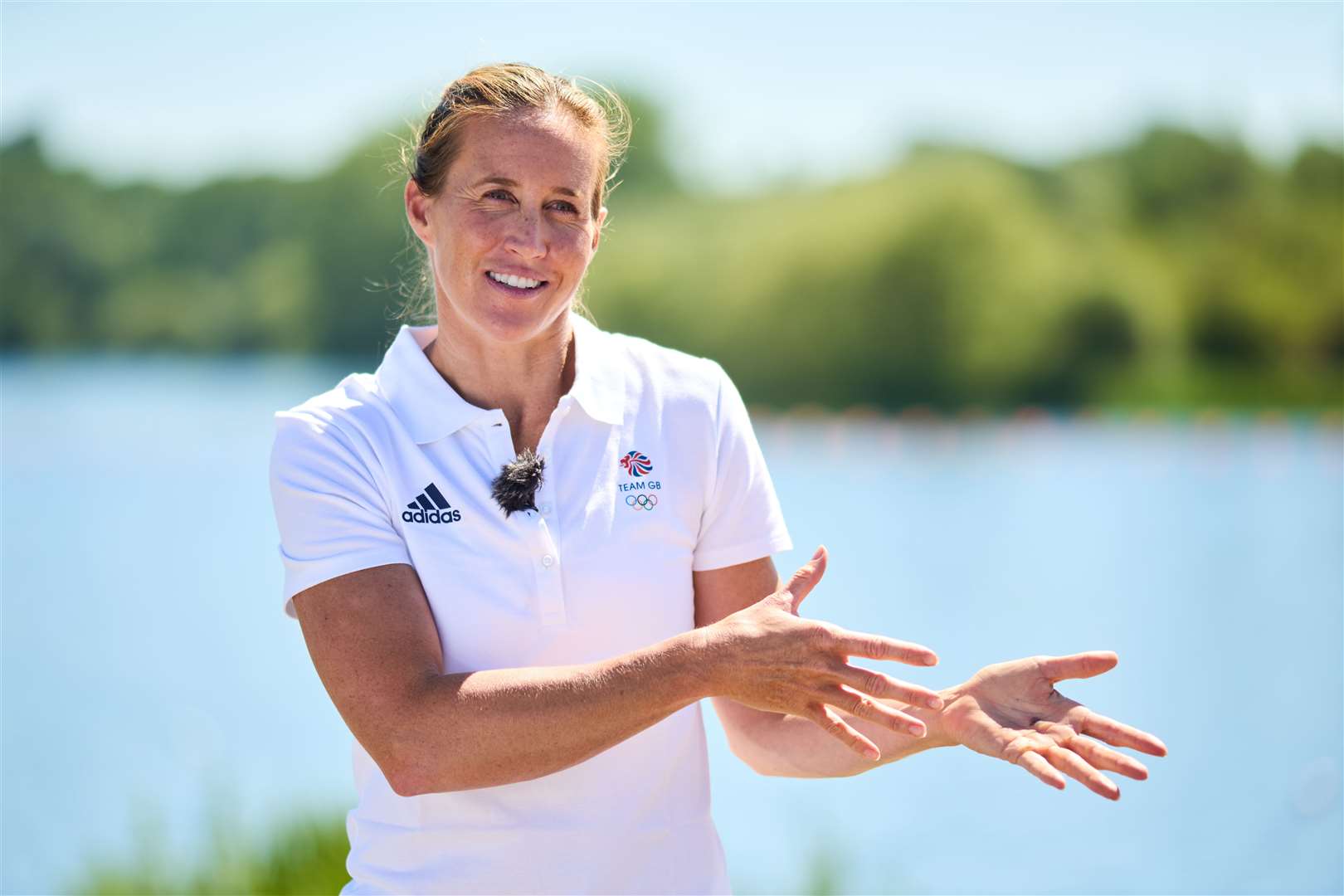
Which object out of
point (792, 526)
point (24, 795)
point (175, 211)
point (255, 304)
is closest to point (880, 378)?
point (792, 526)

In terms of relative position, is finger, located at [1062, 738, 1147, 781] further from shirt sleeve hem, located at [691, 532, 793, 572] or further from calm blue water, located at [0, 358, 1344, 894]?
calm blue water, located at [0, 358, 1344, 894]

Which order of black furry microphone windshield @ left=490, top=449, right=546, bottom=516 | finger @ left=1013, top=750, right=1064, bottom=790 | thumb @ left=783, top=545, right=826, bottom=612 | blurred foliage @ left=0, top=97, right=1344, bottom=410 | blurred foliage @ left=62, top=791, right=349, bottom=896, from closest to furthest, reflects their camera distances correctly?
finger @ left=1013, top=750, right=1064, bottom=790 → thumb @ left=783, top=545, right=826, bottom=612 → black furry microphone windshield @ left=490, top=449, right=546, bottom=516 → blurred foliage @ left=62, top=791, right=349, bottom=896 → blurred foliage @ left=0, top=97, right=1344, bottom=410

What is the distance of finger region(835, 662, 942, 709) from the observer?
5.17ft

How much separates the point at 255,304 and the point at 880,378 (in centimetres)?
898

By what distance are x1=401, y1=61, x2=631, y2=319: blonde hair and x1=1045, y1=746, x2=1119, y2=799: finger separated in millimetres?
968

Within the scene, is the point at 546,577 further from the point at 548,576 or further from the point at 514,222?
the point at 514,222

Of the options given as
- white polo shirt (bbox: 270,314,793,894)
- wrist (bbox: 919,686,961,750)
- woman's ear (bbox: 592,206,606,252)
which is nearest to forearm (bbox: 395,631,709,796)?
white polo shirt (bbox: 270,314,793,894)

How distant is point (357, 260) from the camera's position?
19.0 meters

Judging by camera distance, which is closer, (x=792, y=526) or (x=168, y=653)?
(x=168, y=653)

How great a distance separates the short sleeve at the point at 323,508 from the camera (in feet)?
5.44

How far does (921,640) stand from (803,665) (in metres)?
7.30


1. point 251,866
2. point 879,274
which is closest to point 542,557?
point 251,866

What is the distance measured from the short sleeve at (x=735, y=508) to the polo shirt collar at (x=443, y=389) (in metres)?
0.16

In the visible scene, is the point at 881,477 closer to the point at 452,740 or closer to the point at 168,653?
the point at 168,653
